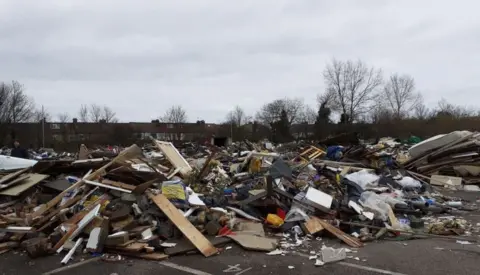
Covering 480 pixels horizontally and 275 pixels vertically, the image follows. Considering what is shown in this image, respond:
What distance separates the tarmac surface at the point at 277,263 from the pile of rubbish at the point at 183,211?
0.59ft

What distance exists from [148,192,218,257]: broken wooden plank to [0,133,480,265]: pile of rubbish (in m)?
0.02

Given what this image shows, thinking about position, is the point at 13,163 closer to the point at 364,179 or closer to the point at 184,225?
the point at 184,225

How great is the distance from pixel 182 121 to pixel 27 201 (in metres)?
64.6

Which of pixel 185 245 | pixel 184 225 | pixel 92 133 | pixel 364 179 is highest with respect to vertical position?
pixel 92 133

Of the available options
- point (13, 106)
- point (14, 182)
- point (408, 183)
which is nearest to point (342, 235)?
point (408, 183)

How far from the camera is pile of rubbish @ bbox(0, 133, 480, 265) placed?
20.1ft

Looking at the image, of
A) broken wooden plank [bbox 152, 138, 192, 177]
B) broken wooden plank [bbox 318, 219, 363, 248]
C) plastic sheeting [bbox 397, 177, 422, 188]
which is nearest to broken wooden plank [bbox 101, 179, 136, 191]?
broken wooden plank [bbox 152, 138, 192, 177]

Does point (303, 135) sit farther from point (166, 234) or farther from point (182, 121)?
point (166, 234)

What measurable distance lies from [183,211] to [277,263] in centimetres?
224

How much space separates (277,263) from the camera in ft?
18.0

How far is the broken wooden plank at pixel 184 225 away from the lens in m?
5.94

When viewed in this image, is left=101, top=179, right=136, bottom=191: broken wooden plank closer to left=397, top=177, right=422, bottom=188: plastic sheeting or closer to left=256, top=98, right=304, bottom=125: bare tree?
left=397, top=177, right=422, bottom=188: plastic sheeting

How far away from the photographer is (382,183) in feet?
36.8

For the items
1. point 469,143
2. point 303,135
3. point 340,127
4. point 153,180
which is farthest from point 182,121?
point 153,180
